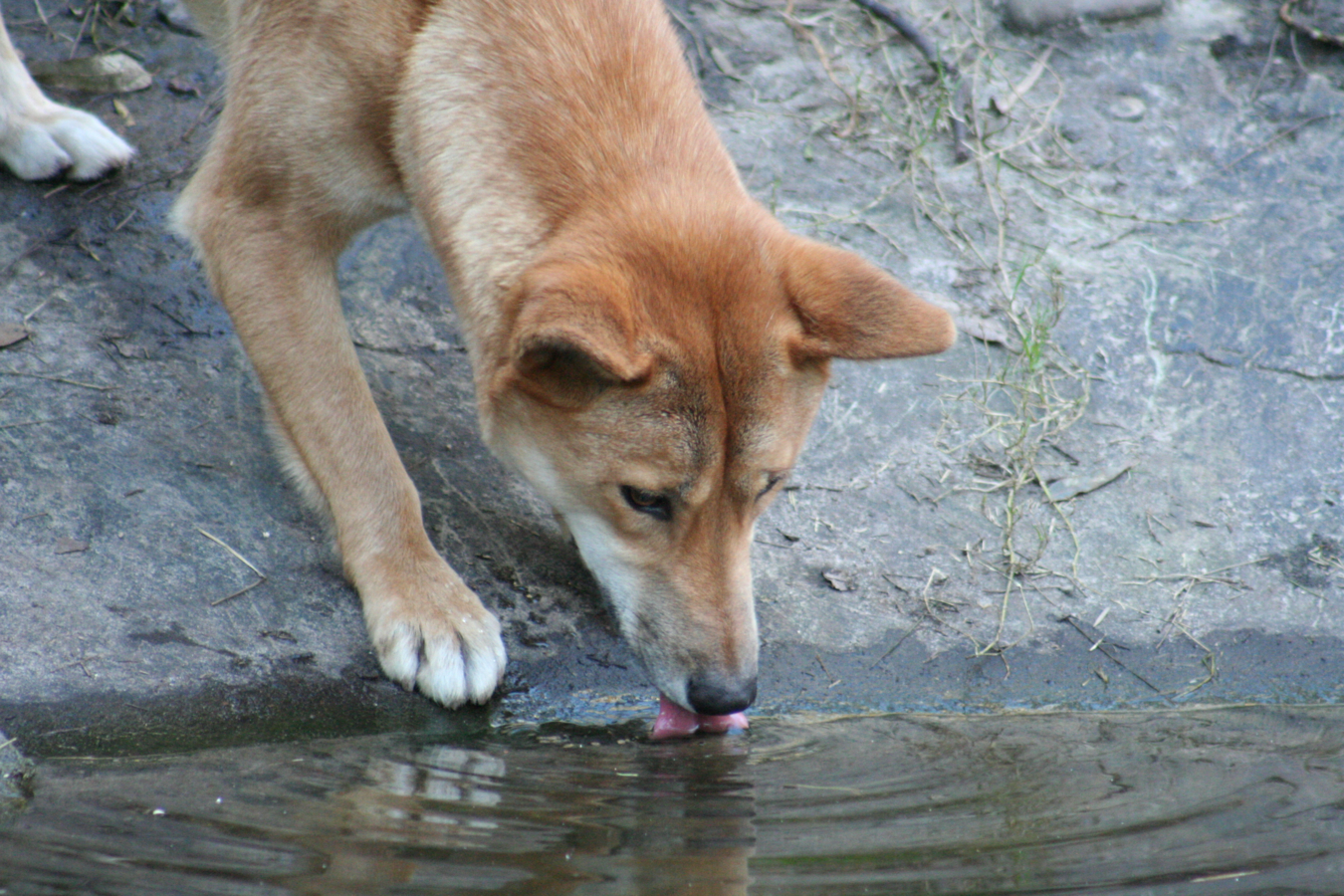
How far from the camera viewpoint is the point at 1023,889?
1950mm

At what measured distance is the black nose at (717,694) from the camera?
8.81ft

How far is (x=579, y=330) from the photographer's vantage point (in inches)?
89.9

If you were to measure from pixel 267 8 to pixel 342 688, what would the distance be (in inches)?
72.7

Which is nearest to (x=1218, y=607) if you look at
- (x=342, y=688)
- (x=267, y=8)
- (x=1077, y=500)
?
(x=1077, y=500)

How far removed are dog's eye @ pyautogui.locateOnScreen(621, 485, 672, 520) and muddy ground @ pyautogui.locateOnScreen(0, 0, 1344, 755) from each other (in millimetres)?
557

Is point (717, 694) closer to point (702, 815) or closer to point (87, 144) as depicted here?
point (702, 815)

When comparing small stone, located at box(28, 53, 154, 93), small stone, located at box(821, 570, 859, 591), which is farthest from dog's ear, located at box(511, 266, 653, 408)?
small stone, located at box(28, 53, 154, 93)

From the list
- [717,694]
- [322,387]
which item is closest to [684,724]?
[717,694]

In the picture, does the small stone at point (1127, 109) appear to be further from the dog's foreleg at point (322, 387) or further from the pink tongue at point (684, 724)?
the pink tongue at point (684, 724)

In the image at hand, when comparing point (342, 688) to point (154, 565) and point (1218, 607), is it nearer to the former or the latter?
point (154, 565)

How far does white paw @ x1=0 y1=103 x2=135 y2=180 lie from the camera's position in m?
4.02

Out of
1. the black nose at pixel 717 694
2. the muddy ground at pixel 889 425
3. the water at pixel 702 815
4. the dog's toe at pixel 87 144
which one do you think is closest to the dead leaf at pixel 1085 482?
the muddy ground at pixel 889 425

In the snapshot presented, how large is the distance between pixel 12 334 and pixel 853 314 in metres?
2.55

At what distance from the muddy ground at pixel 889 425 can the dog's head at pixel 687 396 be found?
41cm
